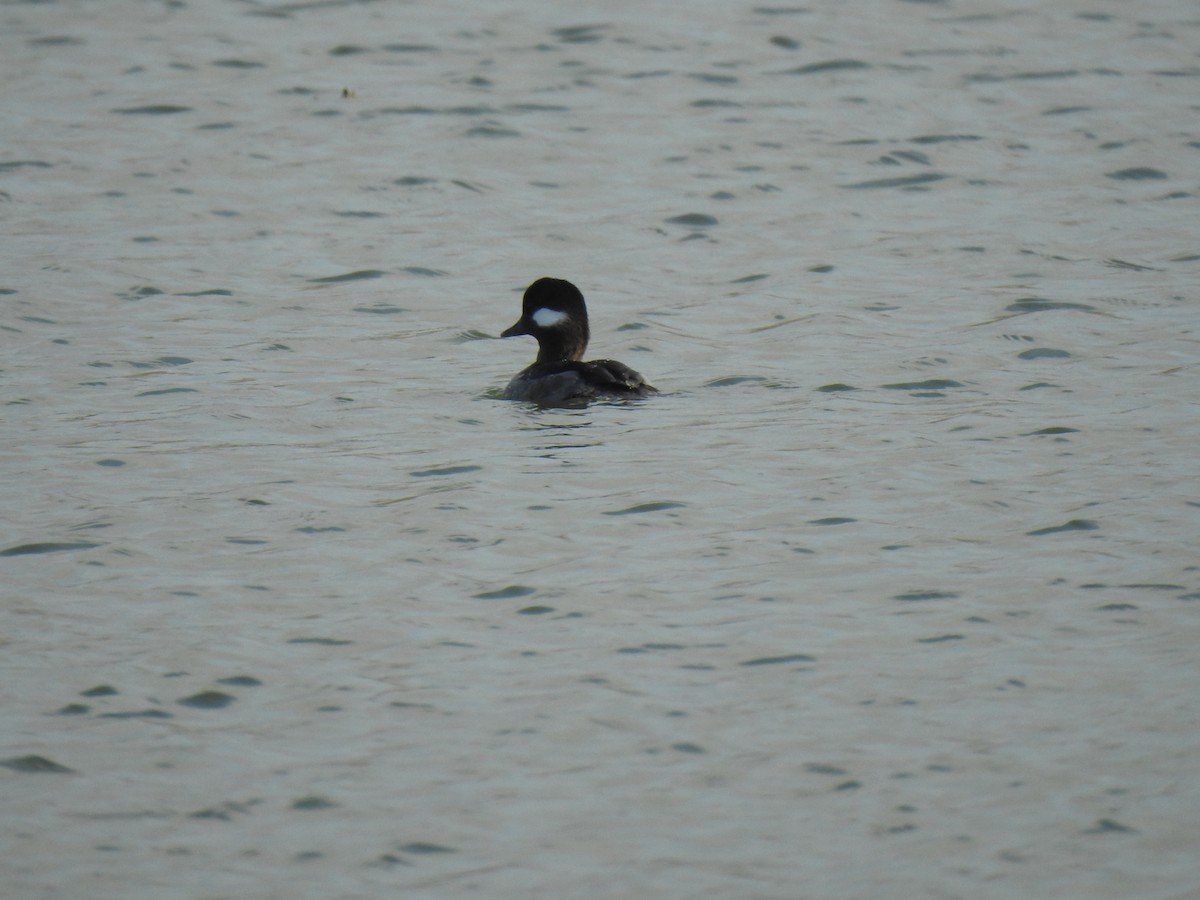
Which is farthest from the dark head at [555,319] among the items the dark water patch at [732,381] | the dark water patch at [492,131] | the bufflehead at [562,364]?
the dark water patch at [492,131]

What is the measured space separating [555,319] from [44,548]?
13.8ft

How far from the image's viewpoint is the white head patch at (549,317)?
1209cm

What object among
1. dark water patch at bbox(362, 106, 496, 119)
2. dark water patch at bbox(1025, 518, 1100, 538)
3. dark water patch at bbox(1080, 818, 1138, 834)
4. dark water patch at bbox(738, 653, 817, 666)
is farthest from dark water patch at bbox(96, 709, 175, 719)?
dark water patch at bbox(362, 106, 496, 119)

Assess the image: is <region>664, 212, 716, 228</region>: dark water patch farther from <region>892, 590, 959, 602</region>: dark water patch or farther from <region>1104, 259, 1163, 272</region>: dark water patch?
<region>892, 590, 959, 602</region>: dark water patch

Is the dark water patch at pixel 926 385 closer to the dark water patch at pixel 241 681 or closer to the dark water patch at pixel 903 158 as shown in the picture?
the dark water patch at pixel 241 681

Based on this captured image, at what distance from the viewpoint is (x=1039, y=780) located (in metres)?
6.43

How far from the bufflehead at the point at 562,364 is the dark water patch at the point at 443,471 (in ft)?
4.51

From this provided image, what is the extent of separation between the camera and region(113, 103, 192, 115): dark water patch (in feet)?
62.8

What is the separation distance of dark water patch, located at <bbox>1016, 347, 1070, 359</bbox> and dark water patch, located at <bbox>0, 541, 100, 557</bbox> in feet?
20.8

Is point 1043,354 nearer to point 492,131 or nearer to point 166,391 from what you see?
point 166,391

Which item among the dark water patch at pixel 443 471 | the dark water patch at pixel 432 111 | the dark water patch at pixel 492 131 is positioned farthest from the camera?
the dark water patch at pixel 432 111

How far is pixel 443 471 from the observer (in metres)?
10.2

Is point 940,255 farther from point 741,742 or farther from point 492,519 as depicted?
point 741,742

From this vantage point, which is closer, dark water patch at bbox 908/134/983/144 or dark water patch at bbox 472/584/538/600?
dark water patch at bbox 472/584/538/600
